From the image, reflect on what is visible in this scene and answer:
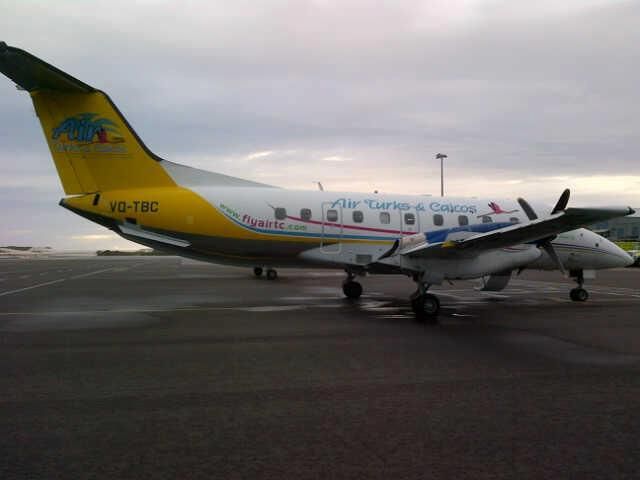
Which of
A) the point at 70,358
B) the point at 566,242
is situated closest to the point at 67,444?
the point at 70,358

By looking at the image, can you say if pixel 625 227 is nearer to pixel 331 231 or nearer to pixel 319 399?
pixel 331 231

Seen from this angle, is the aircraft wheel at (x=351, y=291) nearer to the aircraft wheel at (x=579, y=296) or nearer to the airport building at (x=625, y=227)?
the aircraft wheel at (x=579, y=296)

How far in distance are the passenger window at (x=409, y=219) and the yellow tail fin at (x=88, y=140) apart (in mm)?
7165

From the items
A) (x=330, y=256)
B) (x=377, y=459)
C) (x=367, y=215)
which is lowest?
(x=377, y=459)

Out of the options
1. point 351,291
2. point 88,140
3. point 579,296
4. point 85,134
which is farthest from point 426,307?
point 85,134

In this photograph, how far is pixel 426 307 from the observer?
1154cm

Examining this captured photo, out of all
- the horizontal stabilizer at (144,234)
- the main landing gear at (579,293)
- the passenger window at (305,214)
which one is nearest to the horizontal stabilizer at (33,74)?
the horizontal stabilizer at (144,234)

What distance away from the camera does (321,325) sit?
10.6m

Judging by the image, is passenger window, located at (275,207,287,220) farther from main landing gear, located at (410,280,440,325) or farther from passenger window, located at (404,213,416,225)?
main landing gear, located at (410,280,440,325)

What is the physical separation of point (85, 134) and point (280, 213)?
540 centimetres

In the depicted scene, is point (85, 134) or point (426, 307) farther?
point (85, 134)

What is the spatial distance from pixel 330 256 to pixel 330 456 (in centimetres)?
1021

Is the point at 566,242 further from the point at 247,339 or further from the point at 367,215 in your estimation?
the point at 247,339

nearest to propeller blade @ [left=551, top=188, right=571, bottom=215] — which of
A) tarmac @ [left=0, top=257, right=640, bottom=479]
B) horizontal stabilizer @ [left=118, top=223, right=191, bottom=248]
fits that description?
tarmac @ [left=0, top=257, right=640, bottom=479]
